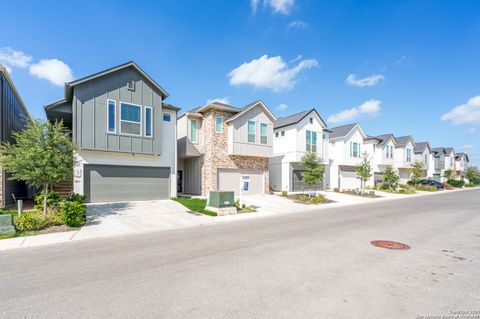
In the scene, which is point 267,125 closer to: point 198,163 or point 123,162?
point 198,163

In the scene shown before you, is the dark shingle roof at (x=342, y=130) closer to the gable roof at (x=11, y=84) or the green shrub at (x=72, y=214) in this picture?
the green shrub at (x=72, y=214)

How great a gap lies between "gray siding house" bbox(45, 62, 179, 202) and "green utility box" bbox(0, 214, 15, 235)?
253 inches

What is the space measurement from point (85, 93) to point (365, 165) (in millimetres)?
27003

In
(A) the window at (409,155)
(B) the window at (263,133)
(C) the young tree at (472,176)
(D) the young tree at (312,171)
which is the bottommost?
(C) the young tree at (472,176)

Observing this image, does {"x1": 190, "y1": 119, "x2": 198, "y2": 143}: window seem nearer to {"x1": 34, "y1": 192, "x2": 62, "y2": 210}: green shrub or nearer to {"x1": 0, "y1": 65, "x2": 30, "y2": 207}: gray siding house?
{"x1": 0, "y1": 65, "x2": 30, "y2": 207}: gray siding house

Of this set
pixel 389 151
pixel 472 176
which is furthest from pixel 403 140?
pixel 472 176

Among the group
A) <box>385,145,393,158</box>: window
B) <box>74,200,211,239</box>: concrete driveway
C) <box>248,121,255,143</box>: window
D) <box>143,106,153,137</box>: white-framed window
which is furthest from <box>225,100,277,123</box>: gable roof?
<box>385,145,393,158</box>: window

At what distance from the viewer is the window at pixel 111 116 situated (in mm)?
15629

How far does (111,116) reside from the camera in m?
15.7

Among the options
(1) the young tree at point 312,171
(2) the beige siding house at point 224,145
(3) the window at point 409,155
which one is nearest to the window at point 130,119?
(2) the beige siding house at point 224,145

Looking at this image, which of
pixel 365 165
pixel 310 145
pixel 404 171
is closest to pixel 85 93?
pixel 310 145

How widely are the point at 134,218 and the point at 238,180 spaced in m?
11.4

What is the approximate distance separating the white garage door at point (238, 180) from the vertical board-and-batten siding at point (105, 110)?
6.35 metres

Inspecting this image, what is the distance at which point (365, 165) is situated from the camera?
27.2 metres
